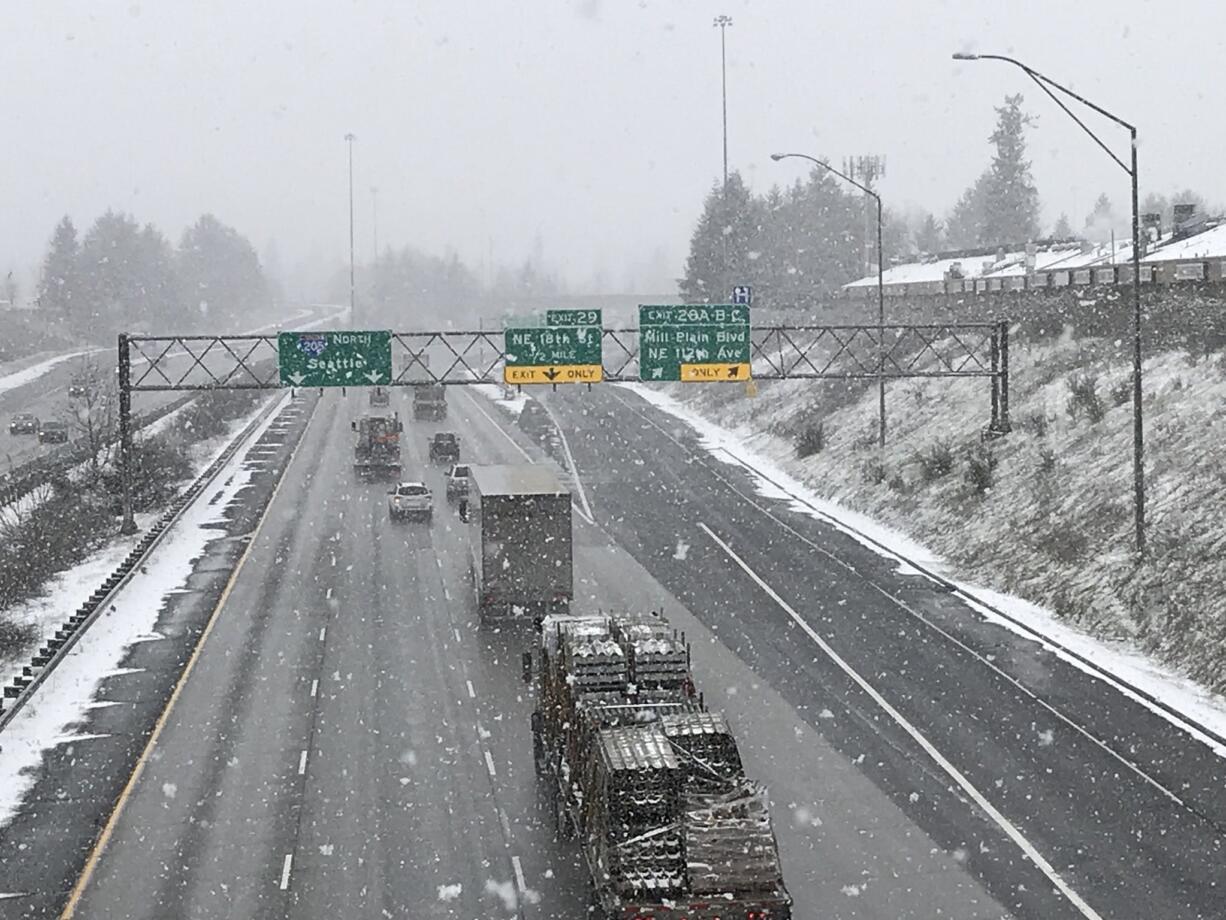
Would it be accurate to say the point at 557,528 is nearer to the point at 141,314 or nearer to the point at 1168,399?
the point at 1168,399

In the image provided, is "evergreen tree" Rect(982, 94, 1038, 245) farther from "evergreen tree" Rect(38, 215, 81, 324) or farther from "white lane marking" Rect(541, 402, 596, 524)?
"evergreen tree" Rect(38, 215, 81, 324)

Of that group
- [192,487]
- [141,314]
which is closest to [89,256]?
[141,314]

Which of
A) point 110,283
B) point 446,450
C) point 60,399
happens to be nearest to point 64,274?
point 110,283

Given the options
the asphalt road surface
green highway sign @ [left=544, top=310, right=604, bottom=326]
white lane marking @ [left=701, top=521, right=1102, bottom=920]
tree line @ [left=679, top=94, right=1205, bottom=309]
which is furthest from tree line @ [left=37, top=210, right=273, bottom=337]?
white lane marking @ [left=701, top=521, right=1102, bottom=920]

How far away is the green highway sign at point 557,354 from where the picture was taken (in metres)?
42.9

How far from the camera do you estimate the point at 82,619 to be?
32656 mm

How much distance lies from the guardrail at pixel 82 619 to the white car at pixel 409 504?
24.8 feet

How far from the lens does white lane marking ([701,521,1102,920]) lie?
17.3 meters

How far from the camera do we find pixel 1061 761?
877 inches

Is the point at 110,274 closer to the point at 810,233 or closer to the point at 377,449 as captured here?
the point at 810,233

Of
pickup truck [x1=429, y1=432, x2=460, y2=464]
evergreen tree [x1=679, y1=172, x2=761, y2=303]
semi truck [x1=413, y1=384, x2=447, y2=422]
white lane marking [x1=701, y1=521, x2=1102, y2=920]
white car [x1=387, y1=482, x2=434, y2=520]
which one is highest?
evergreen tree [x1=679, y1=172, x2=761, y2=303]

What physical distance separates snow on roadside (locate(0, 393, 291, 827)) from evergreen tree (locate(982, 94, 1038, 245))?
94568 mm

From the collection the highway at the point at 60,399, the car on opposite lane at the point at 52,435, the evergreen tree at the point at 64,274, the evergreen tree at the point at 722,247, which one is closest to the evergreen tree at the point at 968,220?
the evergreen tree at the point at 722,247

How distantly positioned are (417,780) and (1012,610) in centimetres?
1708
